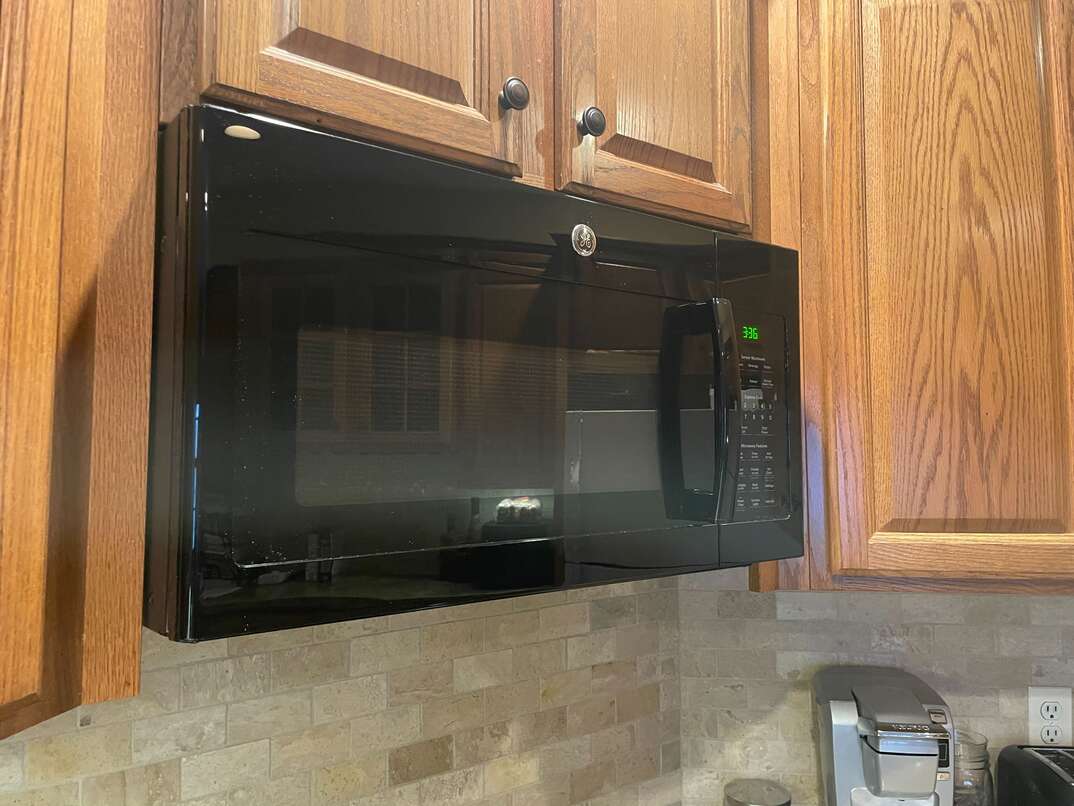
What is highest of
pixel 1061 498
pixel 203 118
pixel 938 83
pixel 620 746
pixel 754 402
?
pixel 938 83

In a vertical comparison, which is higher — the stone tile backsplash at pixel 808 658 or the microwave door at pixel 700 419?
the microwave door at pixel 700 419

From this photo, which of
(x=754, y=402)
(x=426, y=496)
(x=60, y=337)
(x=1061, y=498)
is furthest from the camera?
(x=1061, y=498)

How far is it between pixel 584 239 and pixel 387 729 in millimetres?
672

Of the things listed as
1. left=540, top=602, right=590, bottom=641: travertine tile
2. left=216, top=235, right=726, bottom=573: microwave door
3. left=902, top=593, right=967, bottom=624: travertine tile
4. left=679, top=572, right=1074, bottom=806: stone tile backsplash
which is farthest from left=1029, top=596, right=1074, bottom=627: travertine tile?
left=216, top=235, right=726, bottom=573: microwave door

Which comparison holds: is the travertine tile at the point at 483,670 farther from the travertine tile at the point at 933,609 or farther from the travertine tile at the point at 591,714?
the travertine tile at the point at 933,609

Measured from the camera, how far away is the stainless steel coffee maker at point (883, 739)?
1110 mm

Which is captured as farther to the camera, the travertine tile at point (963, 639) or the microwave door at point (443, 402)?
the travertine tile at point (963, 639)

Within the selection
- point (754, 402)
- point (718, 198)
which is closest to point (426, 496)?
point (754, 402)

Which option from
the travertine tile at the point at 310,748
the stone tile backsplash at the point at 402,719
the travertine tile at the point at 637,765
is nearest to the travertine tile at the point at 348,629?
the stone tile backsplash at the point at 402,719

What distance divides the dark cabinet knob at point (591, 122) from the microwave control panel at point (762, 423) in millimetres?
249

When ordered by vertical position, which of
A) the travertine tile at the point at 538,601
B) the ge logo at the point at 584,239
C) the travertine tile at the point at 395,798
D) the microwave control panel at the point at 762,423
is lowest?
the travertine tile at the point at 395,798

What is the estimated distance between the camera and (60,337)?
1.72 ft

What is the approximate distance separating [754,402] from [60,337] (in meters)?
0.66

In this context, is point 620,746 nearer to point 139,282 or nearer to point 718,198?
point 718,198
